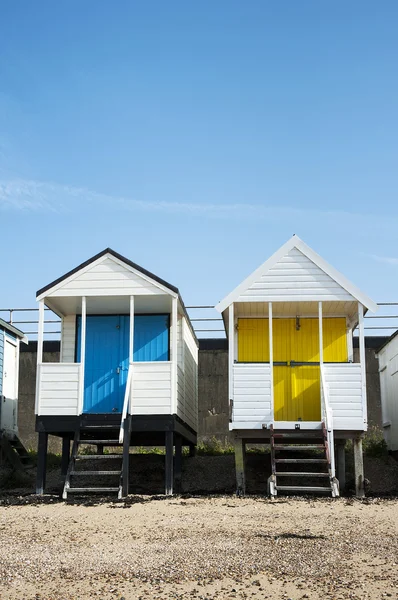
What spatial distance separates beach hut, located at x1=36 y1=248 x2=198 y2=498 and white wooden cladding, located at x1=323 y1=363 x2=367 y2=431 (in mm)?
3241

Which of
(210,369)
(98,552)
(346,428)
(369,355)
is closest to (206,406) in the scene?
(210,369)

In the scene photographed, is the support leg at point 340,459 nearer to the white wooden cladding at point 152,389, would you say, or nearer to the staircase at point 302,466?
the staircase at point 302,466

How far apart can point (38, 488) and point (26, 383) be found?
10369 millimetres

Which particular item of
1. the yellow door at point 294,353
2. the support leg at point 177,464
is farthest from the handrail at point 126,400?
the yellow door at point 294,353

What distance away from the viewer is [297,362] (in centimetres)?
1753

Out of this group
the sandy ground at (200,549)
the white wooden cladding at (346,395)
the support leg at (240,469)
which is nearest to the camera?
the sandy ground at (200,549)

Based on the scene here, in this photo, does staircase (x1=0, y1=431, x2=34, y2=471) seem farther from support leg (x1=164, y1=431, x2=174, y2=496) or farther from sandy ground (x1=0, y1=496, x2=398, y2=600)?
sandy ground (x1=0, y1=496, x2=398, y2=600)

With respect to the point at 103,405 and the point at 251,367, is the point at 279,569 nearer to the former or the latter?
the point at 251,367

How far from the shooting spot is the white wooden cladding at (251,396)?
16188 millimetres

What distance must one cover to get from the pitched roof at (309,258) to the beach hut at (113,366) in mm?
1205

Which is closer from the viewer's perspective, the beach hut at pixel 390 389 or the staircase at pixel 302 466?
the staircase at pixel 302 466

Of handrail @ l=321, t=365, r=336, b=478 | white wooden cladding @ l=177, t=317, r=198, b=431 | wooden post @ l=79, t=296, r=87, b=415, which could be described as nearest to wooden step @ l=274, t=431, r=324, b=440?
handrail @ l=321, t=365, r=336, b=478

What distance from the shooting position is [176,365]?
16.4m

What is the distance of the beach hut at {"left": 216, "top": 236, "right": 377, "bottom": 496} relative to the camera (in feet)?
52.7
